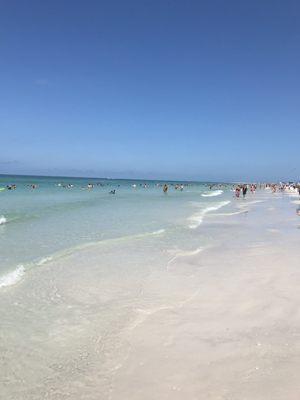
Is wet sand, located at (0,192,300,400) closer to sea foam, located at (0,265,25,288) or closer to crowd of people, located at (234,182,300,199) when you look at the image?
sea foam, located at (0,265,25,288)

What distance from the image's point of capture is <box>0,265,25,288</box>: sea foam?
328 inches

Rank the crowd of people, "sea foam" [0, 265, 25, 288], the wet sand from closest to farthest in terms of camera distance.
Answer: the wet sand → "sea foam" [0, 265, 25, 288] → the crowd of people

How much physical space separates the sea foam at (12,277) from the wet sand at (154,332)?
0.91 ft

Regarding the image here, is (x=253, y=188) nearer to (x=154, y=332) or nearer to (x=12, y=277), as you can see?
(x=12, y=277)

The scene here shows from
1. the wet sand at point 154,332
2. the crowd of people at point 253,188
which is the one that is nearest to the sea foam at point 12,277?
the wet sand at point 154,332

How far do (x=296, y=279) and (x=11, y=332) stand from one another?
575 cm

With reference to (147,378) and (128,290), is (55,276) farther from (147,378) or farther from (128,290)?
(147,378)

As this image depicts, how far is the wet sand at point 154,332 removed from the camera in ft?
14.5

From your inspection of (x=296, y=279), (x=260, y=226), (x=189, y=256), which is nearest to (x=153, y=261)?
(x=189, y=256)

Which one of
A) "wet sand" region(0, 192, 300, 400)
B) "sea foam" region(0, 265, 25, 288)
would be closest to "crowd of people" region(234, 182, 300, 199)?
"wet sand" region(0, 192, 300, 400)

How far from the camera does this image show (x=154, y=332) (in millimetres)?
5930

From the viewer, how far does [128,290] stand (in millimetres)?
8086

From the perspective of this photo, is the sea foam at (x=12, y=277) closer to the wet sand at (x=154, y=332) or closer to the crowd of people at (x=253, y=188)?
the wet sand at (x=154, y=332)

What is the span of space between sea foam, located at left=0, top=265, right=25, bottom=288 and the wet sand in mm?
277
